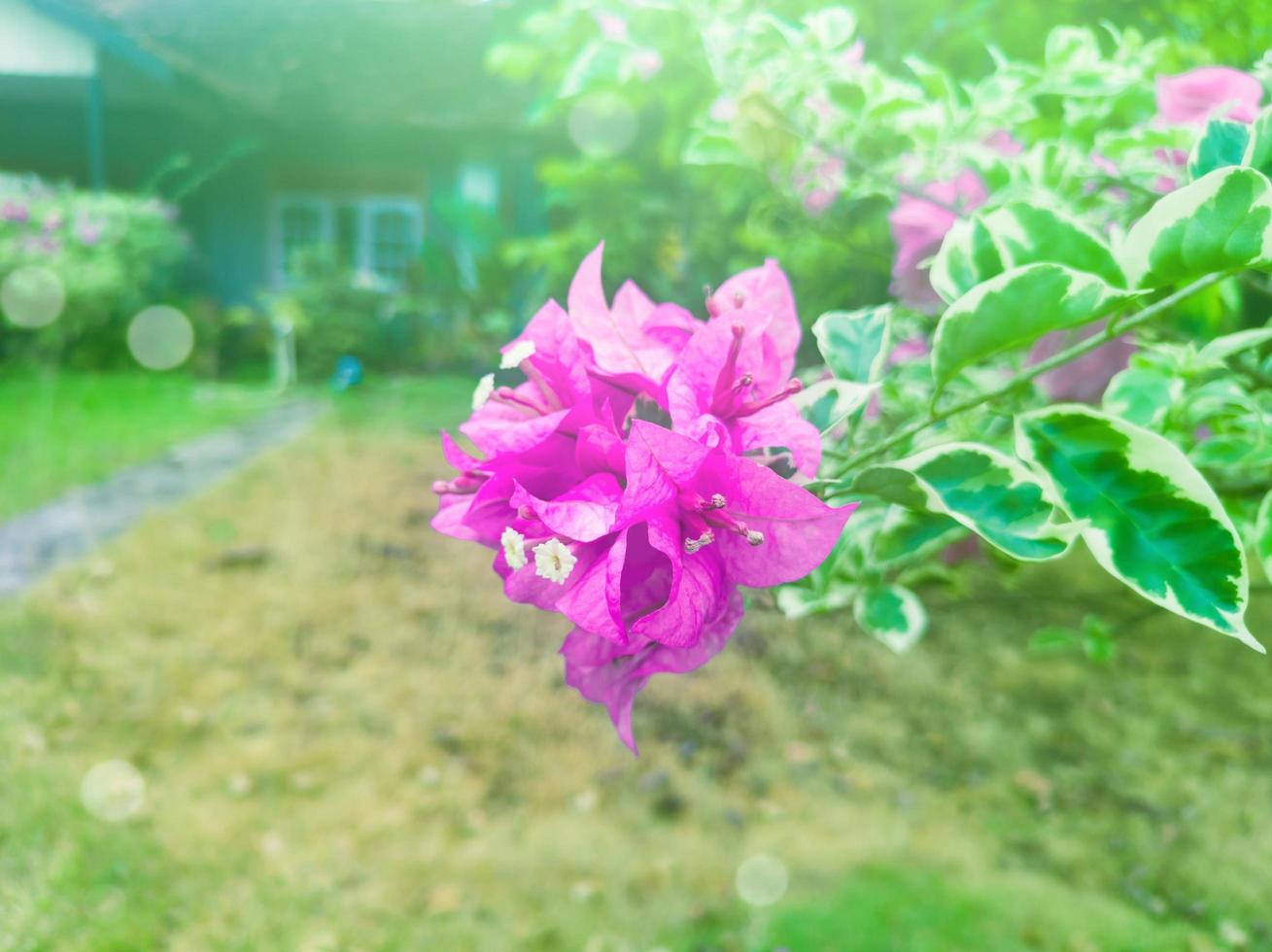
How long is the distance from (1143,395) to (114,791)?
2.32 m

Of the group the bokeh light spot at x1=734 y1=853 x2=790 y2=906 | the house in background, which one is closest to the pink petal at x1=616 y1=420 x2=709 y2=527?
the bokeh light spot at x1=734 y1=853 x2=790 y2=906

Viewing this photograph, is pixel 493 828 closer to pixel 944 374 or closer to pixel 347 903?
pixel 347 903

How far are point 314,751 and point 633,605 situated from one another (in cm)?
222

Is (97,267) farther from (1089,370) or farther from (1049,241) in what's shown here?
(1049,241)

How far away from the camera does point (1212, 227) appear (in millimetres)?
448

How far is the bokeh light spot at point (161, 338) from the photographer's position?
8172 millimetres

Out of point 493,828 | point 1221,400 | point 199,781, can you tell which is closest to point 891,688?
point 493,828

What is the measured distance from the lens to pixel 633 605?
491 millimetres

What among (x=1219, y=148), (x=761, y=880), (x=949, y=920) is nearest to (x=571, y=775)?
(x=761, y=880)

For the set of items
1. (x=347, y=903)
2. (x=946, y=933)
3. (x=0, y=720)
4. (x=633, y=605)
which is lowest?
(x=0, y=720)

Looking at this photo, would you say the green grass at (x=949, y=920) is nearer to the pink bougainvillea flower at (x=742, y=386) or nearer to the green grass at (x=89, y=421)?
the pink bougainvillea flower at (x=742, y=386)

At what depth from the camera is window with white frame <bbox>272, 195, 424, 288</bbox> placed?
959cm

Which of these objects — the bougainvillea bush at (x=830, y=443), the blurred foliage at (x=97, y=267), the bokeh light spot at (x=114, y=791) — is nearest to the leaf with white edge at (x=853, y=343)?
the bougainvillea bush at (x=830, y=443)

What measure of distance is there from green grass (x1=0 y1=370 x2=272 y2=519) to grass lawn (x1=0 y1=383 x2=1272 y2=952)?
1319mm
